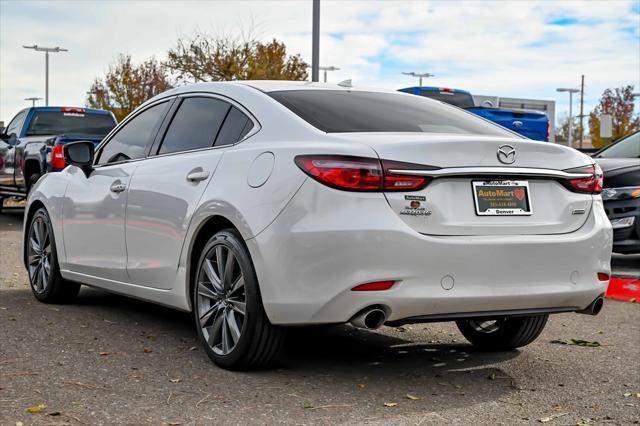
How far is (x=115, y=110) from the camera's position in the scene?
175 ft

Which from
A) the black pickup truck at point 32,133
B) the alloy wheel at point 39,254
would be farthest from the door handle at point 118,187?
the black pickup truck at point 32,133

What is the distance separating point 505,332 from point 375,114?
1.62 metres

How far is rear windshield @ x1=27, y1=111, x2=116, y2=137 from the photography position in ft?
54.2

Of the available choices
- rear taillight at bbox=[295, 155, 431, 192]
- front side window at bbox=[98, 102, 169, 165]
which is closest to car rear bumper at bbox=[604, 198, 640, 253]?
front side window at bbox=[98, 102, 169, 165]

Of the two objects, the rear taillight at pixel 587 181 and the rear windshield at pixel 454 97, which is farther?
the rear windshield at pixel 454 97

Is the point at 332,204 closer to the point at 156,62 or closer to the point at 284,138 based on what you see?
the point at 284,138

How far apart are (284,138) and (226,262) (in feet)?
2.37

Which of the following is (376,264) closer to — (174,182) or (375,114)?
(375,114)

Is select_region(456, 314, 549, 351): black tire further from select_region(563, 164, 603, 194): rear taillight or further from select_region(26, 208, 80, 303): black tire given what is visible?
select_region(26, 208, 80, 303): black tire

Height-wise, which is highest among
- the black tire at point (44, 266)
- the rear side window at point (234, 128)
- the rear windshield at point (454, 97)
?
the rear windshield at point (454, 97)

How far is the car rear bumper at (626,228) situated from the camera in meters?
10.4

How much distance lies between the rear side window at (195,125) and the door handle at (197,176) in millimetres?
231

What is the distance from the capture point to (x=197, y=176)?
5.57 m

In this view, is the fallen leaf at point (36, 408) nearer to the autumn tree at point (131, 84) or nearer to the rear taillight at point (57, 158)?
the rear taillight at point (57, 158)
